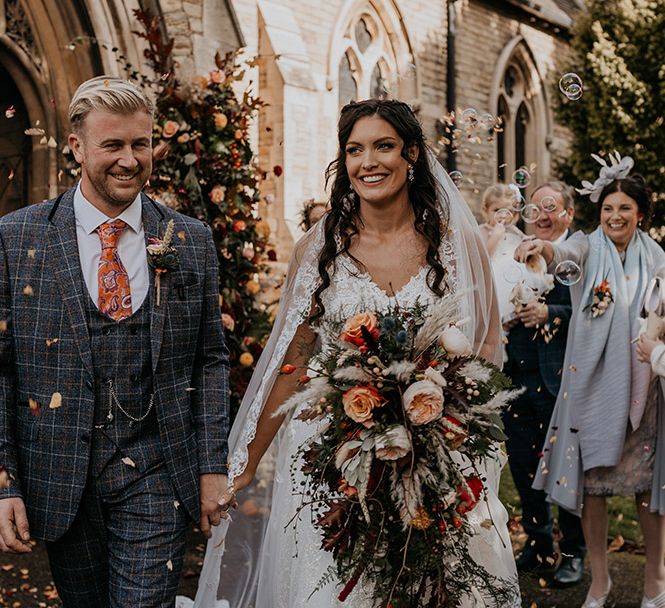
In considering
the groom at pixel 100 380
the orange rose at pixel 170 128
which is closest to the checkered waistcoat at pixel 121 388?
the groom at pixel 100 380

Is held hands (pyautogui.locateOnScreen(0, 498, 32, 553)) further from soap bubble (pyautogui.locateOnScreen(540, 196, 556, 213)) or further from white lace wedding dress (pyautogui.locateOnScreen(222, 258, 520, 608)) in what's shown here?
soap bubble (pyautogui.locateOnScreen(540, 196, 556, 213))

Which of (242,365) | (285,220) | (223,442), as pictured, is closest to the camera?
(223,442)

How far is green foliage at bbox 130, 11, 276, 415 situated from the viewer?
7.13 meters

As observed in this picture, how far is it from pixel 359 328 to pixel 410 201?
106 centimetres

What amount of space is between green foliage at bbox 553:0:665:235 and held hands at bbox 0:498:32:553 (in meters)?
15.7

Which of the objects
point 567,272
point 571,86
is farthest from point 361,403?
point 571,86

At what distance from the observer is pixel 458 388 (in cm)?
339

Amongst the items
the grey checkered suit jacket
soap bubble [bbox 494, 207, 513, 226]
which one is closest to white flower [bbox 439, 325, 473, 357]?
the grey checkered suit jacket

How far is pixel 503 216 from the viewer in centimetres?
661

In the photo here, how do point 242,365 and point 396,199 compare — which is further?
point 242,365

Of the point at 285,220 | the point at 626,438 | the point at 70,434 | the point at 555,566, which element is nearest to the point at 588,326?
the point at 626,438

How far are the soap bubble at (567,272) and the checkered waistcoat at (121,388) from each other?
324 cm

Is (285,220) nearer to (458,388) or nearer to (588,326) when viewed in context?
(588,326)

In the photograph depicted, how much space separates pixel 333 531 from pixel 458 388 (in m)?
0.67
